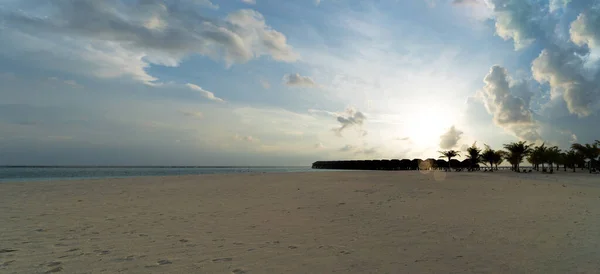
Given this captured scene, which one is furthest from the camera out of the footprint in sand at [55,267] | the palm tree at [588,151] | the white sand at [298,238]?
the palm tree at [588,151]

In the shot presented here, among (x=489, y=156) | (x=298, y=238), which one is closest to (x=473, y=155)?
→ (x=489, y=156)

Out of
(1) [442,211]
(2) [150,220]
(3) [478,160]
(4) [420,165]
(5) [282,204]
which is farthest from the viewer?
(4) [420,165]

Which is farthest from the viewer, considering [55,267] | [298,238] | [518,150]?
[518,150]

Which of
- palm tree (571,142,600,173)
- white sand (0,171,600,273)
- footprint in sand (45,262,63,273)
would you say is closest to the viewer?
footprint in sand (45,262,63,273)

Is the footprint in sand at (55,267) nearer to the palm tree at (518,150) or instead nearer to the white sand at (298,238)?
the white sand at (298,238)

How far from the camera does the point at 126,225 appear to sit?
980cm

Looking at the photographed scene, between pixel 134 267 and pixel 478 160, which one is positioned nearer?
pixel 134 267

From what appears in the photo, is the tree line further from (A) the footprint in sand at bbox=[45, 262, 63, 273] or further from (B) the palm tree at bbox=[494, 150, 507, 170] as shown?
(A) the footprint in sand at bbox=[45, 262, 63, 273]

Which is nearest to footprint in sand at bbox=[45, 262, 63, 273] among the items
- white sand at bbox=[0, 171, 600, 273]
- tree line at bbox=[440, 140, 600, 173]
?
white sand at bbox=[0, 171, 600, 273]

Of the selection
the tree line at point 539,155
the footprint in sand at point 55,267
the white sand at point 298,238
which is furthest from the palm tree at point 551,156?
the footprint in sand at point 55,267

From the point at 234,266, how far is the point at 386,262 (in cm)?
299

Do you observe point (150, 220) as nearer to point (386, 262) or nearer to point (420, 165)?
point (386, 262)

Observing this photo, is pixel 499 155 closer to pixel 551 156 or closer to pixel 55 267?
pixel 551 156

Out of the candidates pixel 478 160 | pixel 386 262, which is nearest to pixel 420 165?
pixel 478 160
